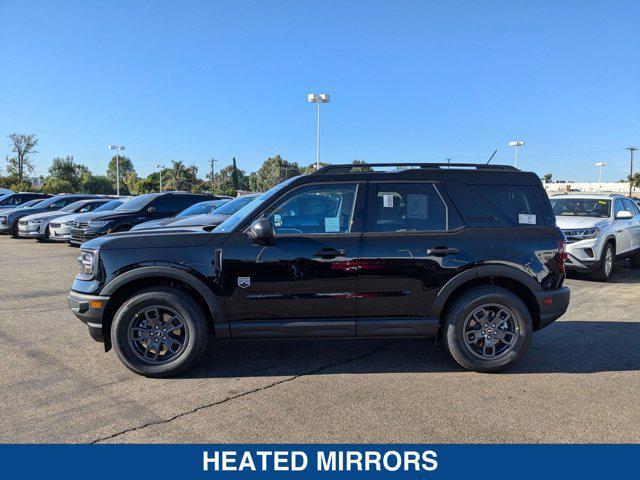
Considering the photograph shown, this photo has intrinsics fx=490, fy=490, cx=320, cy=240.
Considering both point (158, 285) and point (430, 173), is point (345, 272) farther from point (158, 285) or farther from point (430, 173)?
point (158, 285)

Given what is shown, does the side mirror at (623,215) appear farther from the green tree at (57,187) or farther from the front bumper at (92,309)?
the green tree at (57,187)

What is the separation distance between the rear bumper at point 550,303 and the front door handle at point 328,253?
6.08 ft

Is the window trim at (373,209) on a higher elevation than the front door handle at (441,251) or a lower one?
higher

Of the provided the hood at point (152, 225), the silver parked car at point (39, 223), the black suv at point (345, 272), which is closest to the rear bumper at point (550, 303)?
the black suv at point (345, 272)

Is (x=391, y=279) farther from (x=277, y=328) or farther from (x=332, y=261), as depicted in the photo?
(x=277, y=328)

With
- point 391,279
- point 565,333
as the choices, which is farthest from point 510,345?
point 565,333

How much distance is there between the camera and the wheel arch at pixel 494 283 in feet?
14.4

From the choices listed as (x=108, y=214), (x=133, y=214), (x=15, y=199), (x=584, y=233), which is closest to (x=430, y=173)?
A: (x=584, y=233)

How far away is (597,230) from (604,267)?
2.33ft

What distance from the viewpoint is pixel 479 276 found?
14.5 ft

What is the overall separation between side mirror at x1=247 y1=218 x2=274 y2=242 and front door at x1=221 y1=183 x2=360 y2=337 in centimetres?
12

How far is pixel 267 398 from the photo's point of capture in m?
3.91

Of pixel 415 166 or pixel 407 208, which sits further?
pixel 415 166

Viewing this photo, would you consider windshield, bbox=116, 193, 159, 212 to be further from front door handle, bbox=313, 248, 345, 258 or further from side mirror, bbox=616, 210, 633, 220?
side mirror, bbox=616, 210, 633, 220
